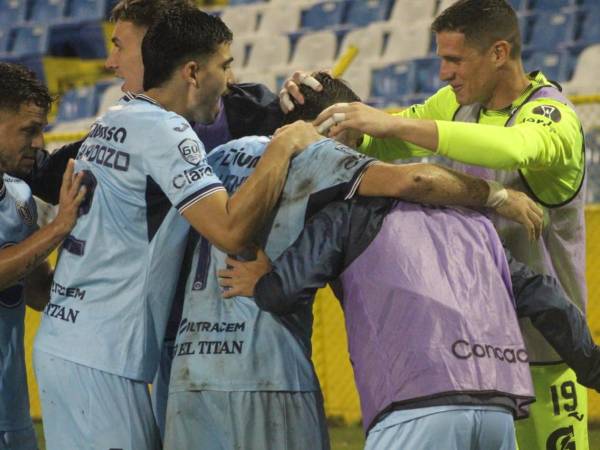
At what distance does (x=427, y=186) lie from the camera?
3.30 metres

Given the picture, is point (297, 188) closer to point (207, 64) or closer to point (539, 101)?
point (207, 64)

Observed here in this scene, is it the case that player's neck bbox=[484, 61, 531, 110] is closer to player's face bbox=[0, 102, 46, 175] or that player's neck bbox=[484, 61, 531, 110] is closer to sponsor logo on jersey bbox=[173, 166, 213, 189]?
sponsor logo on jersey bbox=[173, 166, 213, 189]

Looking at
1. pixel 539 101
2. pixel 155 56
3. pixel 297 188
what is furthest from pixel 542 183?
pixel 155 56

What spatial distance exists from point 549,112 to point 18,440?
2306 mm

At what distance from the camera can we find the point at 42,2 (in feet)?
55.6

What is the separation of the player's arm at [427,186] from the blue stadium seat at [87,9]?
1312 cm

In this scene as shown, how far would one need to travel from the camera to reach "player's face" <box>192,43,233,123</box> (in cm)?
384

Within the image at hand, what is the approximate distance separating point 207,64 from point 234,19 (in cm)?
1189

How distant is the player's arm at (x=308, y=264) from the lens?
325 centimetres

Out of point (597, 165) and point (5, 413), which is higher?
point (597, 165)

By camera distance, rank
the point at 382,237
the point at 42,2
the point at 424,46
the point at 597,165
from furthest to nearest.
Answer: the point at 42,2 → the point at 424,46 → the point at 597,165 → the point at 382,237

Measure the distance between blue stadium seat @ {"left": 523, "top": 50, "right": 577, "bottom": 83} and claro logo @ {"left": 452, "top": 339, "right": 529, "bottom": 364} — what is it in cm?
909

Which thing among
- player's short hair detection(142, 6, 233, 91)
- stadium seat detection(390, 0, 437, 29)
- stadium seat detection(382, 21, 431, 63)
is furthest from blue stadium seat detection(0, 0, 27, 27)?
player's short hair detection(142, 6, 233, 91)

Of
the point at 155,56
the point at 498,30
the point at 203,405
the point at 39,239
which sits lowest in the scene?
the point at 203,405
